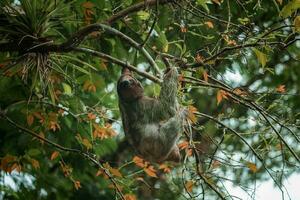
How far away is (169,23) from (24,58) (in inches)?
82.7

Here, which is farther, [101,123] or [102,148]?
[102,148]

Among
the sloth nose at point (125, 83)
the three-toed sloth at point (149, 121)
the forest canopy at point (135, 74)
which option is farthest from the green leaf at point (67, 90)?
the sloth nose at point (125, 83)

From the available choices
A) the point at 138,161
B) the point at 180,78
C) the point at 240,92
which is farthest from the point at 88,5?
the point at 138,161

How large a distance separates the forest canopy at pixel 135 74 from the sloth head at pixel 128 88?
0.19 meters

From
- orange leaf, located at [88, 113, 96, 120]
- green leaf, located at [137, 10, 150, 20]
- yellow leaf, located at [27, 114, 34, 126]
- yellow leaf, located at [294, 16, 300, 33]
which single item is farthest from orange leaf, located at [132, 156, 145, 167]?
yellow leaf, located at [294, 16, 300, 33]

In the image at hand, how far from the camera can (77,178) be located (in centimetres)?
930

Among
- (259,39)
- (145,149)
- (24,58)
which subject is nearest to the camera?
(259,39)

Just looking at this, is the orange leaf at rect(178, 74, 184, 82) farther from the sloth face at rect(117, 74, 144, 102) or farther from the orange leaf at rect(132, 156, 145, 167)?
the orange leaf at rect(132, 156, 145, 167)

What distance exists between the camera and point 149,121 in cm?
696

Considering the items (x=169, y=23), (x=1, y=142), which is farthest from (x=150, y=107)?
(x=1, y=142)

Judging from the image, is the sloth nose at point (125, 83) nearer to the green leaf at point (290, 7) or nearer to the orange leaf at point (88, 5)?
the orange leaf at point (88, 5)

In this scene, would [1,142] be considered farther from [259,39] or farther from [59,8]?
Answer: [259,39]

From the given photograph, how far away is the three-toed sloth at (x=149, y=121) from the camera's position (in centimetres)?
642

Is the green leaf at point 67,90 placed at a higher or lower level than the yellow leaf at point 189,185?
higher
